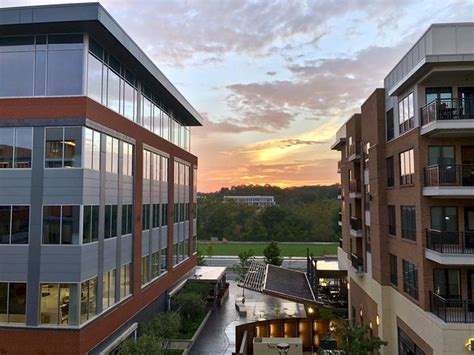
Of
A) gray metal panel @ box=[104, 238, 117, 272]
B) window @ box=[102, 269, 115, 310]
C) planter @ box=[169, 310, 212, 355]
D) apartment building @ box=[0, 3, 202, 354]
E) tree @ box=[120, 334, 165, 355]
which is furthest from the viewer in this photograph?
planter @ box=[169, 310, 212, 355]

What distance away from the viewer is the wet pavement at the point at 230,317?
24675 mm

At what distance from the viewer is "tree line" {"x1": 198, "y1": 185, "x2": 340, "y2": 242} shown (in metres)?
85.2

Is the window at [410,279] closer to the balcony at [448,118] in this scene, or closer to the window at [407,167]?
the window at [407,167]

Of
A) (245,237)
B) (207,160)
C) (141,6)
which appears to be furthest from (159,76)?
(245,237)

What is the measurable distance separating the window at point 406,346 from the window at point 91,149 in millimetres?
15792

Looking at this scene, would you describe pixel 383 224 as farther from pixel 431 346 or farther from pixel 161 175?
pixel 161 175

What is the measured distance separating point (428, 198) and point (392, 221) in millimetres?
4464

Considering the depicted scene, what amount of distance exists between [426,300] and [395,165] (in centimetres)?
676

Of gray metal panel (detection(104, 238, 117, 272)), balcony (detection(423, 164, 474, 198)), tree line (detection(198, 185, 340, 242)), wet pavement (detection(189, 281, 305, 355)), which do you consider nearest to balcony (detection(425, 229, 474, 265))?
balcony (detection(423, 164, 474, 198))

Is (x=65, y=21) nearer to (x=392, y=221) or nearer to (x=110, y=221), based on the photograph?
(x=110, y=221)

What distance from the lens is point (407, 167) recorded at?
62.2ft

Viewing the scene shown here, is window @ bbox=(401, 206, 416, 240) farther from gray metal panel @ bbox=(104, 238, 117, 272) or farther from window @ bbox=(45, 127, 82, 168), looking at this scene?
window @ bbox=(45, 127, 82, 168)

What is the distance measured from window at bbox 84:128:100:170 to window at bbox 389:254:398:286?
49.9 feet

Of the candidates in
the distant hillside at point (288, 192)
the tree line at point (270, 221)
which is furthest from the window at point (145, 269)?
the distant hillside at point (288, 192)
